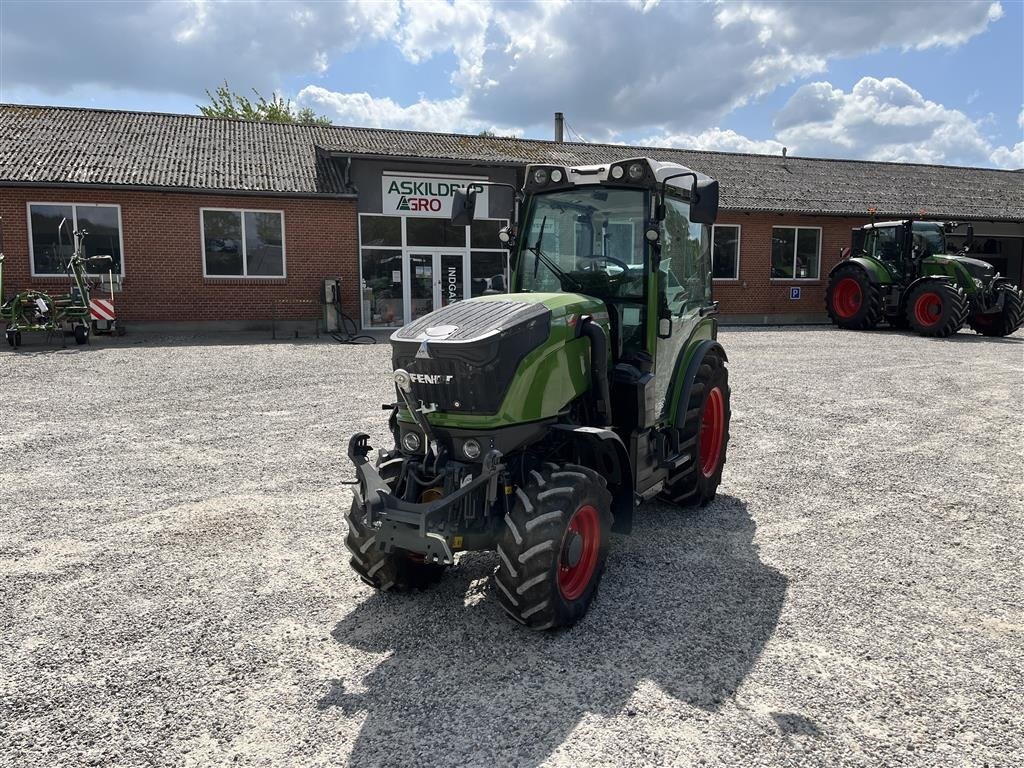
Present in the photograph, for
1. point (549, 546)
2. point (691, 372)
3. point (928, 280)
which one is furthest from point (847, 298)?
point (549, 546)

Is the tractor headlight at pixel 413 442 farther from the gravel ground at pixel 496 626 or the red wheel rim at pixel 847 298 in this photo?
the red wheel rim at pixel 847 298

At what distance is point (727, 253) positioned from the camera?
22.6 meters

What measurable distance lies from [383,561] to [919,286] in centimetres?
1749

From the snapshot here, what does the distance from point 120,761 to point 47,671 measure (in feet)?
2.87

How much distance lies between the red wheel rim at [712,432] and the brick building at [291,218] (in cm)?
1390

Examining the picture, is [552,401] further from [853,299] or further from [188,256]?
[853,299]

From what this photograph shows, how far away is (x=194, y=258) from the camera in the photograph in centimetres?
1736

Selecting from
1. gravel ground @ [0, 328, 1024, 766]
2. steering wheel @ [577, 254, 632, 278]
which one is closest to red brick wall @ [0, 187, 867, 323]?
gravel ground @ [0, 328, 1024, 766]

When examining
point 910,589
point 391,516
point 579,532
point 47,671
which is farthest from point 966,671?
point 47,671

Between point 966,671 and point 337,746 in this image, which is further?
point 966,671

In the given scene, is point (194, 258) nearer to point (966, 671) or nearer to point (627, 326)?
point (627, 326)

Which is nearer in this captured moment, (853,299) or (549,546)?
(549,546)

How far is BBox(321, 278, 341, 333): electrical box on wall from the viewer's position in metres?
17.7

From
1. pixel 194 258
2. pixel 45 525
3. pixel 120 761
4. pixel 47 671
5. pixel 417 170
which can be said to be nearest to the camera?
pixel 120 761
